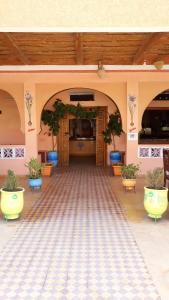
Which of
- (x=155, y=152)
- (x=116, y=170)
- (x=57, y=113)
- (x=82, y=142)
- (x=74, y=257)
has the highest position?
(x=57, y=113)

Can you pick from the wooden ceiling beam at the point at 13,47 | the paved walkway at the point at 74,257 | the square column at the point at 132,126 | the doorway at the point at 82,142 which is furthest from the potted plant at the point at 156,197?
the doorway at the point at 82,142

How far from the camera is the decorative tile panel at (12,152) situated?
30.9ft

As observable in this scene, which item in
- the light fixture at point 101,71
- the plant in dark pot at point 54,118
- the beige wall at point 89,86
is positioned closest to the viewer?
the light fixture at point 101,71

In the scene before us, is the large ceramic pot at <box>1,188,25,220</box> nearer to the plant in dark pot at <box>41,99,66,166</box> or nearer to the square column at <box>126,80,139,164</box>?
the square column at <box>126,80,139,164</box>

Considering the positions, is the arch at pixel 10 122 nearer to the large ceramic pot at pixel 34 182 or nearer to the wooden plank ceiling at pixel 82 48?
the wooden plank ceiling at pixel 82 48

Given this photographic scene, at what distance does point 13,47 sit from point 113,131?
5.10 meters

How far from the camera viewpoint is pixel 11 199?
16.7 feet

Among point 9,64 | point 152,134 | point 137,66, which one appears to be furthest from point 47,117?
point 152,134

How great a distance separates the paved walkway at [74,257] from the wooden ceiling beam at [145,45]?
314cm

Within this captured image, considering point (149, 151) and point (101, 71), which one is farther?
point (149, 151)

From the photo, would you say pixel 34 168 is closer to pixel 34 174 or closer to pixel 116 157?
pixel 34 174

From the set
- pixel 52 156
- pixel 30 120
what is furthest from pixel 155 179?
pixel 52 156

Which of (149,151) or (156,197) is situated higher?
(149,151)

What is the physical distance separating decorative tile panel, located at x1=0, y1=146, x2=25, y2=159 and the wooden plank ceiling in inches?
95.7
